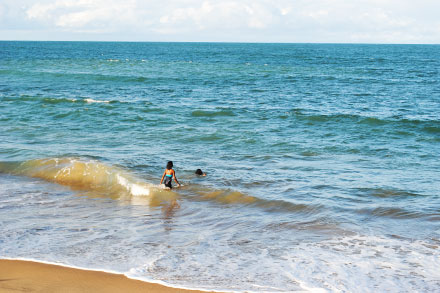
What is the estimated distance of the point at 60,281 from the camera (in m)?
7.88

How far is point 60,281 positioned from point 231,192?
658 cm

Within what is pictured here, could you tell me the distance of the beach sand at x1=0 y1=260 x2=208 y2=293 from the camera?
7.59m

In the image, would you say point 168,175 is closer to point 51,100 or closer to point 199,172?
point 199,172

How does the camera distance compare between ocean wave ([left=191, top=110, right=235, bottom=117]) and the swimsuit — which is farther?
ocean wave ([left=191, top=110, right=235, bottom=117])

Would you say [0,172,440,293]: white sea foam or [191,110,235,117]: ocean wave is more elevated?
[191,110,235,117]: ocean wave

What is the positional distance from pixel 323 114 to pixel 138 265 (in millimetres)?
20258

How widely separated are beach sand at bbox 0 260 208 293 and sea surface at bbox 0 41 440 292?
286 millimetres

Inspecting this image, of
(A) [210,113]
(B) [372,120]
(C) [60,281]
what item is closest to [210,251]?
(C) [60,281]

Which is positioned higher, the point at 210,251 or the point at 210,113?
the point at 210,113

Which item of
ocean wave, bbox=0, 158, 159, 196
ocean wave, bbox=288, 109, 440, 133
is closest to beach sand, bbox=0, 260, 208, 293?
ocean wave, bbox=0, 158, 159, 196

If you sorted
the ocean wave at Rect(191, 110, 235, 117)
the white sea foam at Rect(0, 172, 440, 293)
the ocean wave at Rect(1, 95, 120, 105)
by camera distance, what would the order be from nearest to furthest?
the white sea foam at Rect(0, 172, 440, 293) → the ocean wave at Rect(191, 110, 235, 117) → the ocean wave at Rect(1, 95, 120, 105)

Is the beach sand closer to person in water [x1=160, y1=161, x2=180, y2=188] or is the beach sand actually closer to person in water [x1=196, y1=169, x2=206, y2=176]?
person in water [x1=160, y1=161, x2=180, y2=188]

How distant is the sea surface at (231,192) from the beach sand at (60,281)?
0.94ft

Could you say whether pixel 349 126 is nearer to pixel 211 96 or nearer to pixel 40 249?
pixel 211 96
